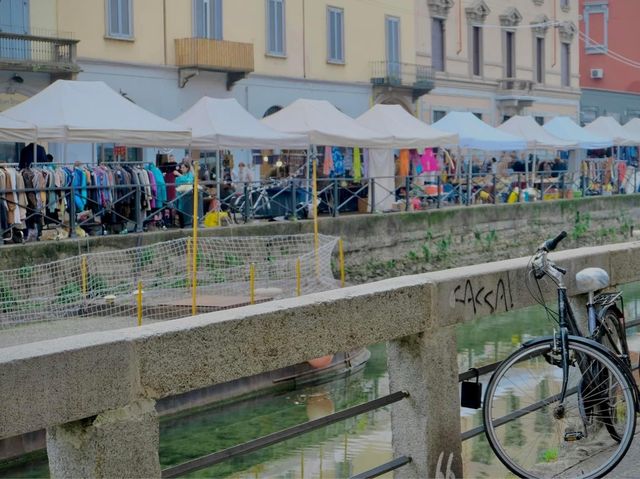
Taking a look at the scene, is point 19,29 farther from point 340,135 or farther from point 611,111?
point 611,111

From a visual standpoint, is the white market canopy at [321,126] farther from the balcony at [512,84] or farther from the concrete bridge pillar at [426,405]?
the balcony at [512,84]

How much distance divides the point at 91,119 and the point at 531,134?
17.1m

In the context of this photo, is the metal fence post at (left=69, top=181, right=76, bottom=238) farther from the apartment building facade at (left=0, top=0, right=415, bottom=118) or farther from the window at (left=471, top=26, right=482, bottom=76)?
the window at (left=471, top=26, right=482, bottom=76)

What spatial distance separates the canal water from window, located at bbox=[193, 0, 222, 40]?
1543cm

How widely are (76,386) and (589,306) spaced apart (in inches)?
108

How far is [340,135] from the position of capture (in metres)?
22.8

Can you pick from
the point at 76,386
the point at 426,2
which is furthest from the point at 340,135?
the point at 76,386

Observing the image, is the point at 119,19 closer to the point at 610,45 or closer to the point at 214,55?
the point at 214,55

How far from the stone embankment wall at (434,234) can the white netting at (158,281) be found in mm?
312

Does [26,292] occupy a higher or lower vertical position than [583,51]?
lower

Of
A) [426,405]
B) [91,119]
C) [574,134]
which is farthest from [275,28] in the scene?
[426,405]

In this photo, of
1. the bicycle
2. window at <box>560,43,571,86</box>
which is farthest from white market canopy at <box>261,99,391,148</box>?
window at <box>560,43,571,86</box>

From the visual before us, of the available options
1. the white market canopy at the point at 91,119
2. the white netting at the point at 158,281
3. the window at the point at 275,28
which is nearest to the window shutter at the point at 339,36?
the window at the point at 275,28

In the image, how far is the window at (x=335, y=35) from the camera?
33688 millimetres
